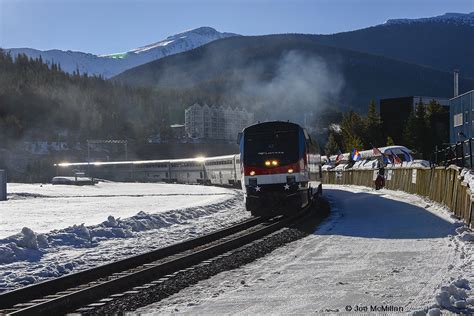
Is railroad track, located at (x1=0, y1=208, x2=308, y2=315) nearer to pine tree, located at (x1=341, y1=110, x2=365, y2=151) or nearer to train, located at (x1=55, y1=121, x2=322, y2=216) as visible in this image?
train, located at (x1=55, y1=121, x2=322, y2=216)

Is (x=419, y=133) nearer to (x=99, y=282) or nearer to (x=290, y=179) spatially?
(x=290, y=179)

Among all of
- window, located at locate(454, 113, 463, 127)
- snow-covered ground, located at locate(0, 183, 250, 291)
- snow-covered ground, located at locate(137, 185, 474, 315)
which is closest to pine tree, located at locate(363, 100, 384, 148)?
window, located at locate(454, 113, 463, 127)


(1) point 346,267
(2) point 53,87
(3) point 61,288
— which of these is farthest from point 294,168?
(2) point 53,87

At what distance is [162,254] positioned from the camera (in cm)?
1166

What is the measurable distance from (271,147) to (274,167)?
767mm

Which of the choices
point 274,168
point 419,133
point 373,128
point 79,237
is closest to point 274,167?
point 274,168

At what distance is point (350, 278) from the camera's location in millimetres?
8492

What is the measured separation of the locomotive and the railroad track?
20.9 ft

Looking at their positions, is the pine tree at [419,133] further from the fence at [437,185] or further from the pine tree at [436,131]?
the fence at [437,185]

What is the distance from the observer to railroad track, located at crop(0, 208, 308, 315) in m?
7.37

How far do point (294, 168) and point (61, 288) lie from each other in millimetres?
12253

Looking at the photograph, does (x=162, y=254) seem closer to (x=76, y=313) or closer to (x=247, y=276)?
(x=247, y=276)

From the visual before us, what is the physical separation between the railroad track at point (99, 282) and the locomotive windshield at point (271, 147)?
277 inches

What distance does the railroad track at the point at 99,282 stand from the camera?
737cm
